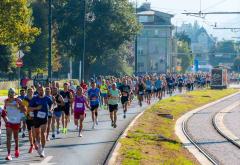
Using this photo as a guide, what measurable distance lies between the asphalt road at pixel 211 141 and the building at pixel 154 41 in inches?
4105

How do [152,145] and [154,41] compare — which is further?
[154,41]

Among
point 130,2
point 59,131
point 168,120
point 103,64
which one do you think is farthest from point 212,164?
point 103,64

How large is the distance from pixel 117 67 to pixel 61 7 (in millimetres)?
18564

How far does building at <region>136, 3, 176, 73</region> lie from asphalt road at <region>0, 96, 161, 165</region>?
116492 mm

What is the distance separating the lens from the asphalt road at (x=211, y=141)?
2209 cm

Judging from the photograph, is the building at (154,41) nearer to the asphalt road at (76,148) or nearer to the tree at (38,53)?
the tree at (38,53)

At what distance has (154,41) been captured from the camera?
149 m

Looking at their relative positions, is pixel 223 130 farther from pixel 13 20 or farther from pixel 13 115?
pixel 13 115

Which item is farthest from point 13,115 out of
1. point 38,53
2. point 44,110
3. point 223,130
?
point 38,53

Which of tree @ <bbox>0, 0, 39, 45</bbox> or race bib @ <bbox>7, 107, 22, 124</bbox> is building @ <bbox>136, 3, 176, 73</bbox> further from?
race bib @ <bbox>7, 107, 22, 124</bbox>

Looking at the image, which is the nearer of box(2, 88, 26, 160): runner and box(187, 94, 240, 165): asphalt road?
box(2, 88, 26, 160): runner

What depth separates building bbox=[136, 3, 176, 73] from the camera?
145750 mm

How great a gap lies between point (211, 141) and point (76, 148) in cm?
807

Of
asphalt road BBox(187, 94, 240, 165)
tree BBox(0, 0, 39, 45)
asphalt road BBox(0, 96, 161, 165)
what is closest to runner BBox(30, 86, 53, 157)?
asphalt road BBox(0, 96, 161, 165)
